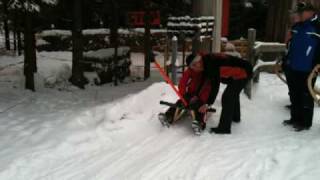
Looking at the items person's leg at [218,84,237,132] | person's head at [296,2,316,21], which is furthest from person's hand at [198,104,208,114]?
person's head at [296,2,316,21]

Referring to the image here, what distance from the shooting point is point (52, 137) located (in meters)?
7.08

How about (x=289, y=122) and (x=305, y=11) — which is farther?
(x=289, y=122)

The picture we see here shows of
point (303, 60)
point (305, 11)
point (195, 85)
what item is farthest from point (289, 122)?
point (305, 11)

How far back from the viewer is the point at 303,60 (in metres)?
6.21

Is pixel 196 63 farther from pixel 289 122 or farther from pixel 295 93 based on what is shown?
pixel 289 122

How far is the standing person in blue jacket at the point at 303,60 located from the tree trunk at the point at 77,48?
6.59 meters

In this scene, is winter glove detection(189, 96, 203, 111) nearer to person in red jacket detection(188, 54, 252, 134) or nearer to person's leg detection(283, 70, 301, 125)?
person in red jacket detection(188, 54, 252, 134)

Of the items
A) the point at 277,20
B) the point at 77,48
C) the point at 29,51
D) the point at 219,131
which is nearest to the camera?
the point at 219,131

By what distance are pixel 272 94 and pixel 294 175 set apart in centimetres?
369

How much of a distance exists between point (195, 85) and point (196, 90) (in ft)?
0.28

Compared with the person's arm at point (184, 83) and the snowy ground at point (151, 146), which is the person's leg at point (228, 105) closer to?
the snowy ground at point (151, 146)

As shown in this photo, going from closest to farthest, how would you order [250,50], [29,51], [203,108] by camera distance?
[203,108]
[250,50]
[29,51]

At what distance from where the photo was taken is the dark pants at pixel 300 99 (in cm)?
623

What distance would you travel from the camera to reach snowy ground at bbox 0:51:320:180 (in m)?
5.15
